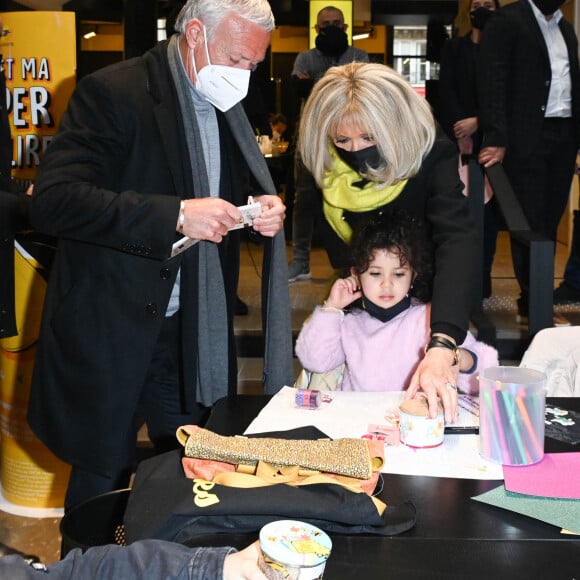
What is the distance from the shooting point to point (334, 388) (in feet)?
8.73

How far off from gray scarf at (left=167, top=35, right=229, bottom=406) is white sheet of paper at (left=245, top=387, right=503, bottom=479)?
31cm

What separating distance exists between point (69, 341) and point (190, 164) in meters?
0.52

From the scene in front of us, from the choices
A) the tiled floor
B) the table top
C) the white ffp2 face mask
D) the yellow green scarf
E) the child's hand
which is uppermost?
the white ffp2 face mask

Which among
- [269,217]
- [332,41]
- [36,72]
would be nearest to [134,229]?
[269,217]

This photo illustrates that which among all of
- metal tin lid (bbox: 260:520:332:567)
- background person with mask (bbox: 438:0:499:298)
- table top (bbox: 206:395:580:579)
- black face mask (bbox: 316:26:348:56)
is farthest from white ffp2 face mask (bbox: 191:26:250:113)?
black face mask (bbox: 316:26:348:56)

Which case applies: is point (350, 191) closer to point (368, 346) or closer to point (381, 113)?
point (381, 113)

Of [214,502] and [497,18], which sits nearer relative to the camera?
[214,502]

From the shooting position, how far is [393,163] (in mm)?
2418

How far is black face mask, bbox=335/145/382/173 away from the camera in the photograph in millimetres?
2459

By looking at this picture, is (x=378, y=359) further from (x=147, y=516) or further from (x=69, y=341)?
(x=147, y=516)

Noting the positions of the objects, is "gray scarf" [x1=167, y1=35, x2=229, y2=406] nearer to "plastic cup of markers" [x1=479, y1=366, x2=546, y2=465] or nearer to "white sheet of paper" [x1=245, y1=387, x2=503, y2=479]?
"white sheet of paper" [x1=245, y1=387, x2=503, y2=479]

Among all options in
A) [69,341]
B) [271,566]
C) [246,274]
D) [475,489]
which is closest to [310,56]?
[246,274]

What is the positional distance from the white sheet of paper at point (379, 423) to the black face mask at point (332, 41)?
4118 mm

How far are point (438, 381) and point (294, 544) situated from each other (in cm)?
82
